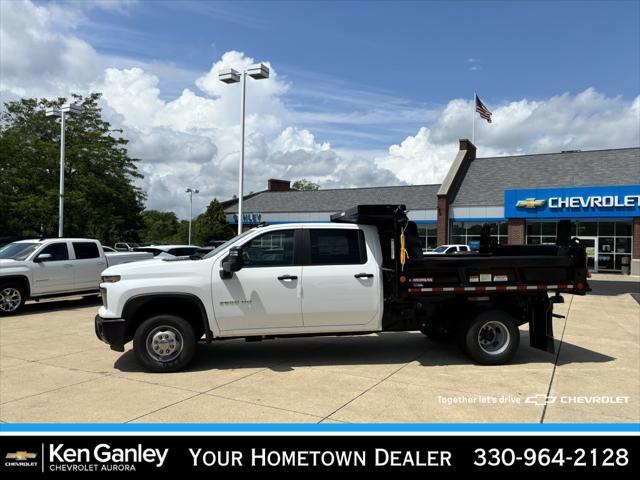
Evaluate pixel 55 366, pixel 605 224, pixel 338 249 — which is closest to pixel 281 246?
pixel 338 249

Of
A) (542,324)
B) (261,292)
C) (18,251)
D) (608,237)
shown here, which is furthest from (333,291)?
(608,237)

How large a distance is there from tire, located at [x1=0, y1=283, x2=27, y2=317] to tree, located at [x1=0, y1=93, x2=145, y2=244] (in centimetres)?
1743

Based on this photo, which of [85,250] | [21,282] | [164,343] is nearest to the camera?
[164,343]

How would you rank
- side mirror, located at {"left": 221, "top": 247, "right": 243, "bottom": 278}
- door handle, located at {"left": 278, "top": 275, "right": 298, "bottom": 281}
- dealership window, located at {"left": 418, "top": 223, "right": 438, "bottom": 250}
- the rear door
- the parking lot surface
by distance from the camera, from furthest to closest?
A: 1. dealership window, located at {"left": 418, "top": 223, "right": 438, "bottom": 250}
2. the rear door
3. door handle, located at {"left": 278, "top": 275, "right": 298, "bottom": 281}
4. side mirror, located at {"left": 221, "top": 247, "right": 243, "bottom": 278}
5. the parking lot surface

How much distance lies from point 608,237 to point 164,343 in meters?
32.4

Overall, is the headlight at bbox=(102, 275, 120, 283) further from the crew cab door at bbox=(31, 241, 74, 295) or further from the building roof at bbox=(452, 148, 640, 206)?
the building roof at bbox=(452, 148, 640, 206)

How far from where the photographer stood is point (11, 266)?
39.1 ft

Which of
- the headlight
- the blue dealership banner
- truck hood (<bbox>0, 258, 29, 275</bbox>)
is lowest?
truck hood (<bbox>0, 258, 29, 275</bbox>)

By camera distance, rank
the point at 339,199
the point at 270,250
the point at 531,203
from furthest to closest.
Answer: the point at 339,199 → the point at 531,203 → the point at 270,250

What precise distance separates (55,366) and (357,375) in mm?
4083

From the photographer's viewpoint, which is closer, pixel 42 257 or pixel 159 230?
pixel 42 257

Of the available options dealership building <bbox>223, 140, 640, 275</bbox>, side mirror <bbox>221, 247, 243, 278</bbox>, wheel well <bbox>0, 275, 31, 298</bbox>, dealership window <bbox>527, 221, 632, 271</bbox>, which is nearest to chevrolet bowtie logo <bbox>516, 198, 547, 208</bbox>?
dealership building <bbox>223, 140, 640, 275</bbox>

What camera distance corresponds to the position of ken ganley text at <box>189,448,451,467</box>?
2037 mm

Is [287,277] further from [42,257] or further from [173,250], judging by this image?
[173,250]
